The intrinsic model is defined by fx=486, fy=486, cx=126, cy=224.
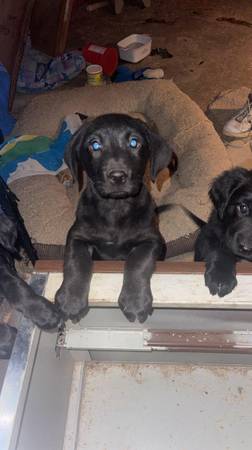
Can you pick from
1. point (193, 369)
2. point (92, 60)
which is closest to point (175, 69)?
point (92, 60)

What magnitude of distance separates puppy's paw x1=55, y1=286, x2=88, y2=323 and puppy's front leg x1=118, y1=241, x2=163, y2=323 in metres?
0.16

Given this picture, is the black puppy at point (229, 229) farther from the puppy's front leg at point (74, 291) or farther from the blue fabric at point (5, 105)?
the blue fabric at point (5, 105)

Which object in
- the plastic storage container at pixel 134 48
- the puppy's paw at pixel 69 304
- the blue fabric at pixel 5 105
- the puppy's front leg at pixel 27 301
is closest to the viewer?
the puppy's front leg at pixel 27 301

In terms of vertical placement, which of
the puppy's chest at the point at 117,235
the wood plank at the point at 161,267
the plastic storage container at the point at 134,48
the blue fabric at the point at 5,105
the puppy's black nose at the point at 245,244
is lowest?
the wood plank at the point at 161,267

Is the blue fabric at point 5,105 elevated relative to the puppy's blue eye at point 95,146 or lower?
elevated

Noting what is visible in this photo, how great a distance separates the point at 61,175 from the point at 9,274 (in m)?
1.86

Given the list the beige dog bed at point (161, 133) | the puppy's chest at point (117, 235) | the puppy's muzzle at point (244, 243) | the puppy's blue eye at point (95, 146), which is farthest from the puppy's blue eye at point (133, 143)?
the beige dog bed at point (161, 133)

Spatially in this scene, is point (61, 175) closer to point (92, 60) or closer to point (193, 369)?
point (193, 369)

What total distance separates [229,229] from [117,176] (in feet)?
1.82

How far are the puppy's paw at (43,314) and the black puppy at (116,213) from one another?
2.3 inches

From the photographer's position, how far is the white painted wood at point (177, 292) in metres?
1.74

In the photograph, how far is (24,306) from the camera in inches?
75.1

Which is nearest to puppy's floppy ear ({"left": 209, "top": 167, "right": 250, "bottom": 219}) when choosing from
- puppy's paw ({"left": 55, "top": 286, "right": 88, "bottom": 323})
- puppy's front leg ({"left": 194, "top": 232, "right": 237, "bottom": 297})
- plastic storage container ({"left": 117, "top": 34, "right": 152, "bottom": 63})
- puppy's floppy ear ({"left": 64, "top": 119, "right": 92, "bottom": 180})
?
puppy's front leg ({"left": 194, "top": 232, "right": 237, "bottom": 297})

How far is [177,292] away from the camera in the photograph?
1.75 meters
